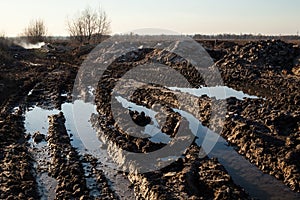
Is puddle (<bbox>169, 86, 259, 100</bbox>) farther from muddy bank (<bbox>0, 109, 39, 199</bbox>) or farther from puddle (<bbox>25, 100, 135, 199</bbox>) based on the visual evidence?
muddy bank (<bbox>0, 109, 39, 199</bbox>)

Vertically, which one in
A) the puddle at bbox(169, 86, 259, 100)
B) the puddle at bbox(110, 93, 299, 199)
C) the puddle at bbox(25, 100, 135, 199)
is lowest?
the puddle at bbox(25, 100, 135, 199)

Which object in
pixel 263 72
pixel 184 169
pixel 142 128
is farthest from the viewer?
pixel 263 72

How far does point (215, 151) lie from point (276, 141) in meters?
2.09

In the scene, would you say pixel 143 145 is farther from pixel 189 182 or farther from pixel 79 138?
pixel 189 182

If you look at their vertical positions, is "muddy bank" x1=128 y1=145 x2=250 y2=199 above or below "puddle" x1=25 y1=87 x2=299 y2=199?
above

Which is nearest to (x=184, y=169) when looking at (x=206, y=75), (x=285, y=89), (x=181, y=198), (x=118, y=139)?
(x=181, y=198)

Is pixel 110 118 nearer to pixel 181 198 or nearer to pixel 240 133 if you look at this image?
pixel 240 133

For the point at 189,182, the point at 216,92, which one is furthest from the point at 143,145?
the point at 216,92

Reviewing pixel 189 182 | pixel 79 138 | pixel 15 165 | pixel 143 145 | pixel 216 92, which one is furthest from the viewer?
pixel 216 92

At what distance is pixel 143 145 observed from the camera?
40.7ft

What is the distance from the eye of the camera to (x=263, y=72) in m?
26.7

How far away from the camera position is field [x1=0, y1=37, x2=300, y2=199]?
949 centimetres

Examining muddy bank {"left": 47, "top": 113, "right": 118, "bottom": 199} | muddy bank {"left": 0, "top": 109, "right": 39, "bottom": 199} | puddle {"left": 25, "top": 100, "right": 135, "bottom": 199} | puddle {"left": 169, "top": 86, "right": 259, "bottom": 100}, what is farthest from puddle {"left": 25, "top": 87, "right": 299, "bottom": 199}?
muddy bank {"left": 0, "top": 109, "right": 39, "bottom": 199}

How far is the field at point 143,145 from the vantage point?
949 cm
